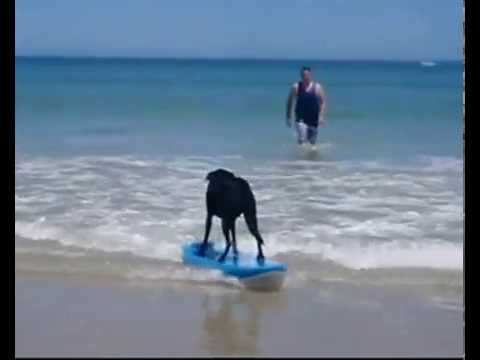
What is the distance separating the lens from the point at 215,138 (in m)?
10.4

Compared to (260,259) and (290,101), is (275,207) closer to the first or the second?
(260,259)

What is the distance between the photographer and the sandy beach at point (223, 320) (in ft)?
12.2

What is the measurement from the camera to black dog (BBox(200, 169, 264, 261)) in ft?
14.7

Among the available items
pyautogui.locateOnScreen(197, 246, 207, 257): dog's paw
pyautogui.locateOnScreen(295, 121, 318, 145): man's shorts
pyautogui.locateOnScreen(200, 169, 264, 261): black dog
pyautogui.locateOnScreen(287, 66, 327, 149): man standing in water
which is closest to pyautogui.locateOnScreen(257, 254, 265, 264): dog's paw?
pyautogui.locateOnScreen(200, 169, 264, 261): black dog

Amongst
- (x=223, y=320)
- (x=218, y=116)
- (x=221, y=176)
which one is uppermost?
(x=221, y=176)

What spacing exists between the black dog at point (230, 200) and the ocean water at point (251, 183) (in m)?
0.38

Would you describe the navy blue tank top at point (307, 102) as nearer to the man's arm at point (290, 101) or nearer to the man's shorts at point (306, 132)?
the man's arm at point (290, 101)

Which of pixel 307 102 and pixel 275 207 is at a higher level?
pixel 307 102

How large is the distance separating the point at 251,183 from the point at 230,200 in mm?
2966

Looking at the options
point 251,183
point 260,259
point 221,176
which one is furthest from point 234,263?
point 251,183

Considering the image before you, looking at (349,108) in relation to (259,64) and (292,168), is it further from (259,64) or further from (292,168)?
(259,64)

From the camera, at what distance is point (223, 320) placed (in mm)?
4117

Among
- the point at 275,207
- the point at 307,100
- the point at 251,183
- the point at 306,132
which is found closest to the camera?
the point at 275,207
